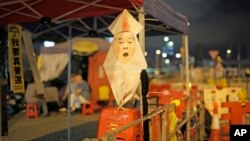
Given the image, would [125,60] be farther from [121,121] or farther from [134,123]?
[134,123]

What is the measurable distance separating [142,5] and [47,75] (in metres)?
13.2

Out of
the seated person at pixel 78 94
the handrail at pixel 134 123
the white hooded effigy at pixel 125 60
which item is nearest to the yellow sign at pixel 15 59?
the white hooded effigy at pixel 125 60

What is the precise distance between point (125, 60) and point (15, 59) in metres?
2.68

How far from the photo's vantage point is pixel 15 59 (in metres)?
8.09

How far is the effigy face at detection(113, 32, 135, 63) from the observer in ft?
21.6

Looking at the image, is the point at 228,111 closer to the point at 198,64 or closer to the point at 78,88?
the point at 78,88

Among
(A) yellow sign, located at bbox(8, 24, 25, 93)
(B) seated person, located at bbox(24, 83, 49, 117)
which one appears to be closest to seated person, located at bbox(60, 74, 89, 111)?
(B) seated person, located at bbox(24, 83, 49, 117)

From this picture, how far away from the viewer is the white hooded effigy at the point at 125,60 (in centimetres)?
654

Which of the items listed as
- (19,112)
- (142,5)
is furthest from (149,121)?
(19,112)

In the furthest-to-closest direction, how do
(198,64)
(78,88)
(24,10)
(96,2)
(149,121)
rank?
(198,64) → (78,88) → (24,10) → (96,2) → (149,121)

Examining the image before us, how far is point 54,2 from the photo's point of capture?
7664mm

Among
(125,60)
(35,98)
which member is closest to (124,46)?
(125,60)

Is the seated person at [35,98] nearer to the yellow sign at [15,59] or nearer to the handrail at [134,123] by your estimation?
the yellow sign at [15,59]

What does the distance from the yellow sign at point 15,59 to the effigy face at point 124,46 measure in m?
2.41
